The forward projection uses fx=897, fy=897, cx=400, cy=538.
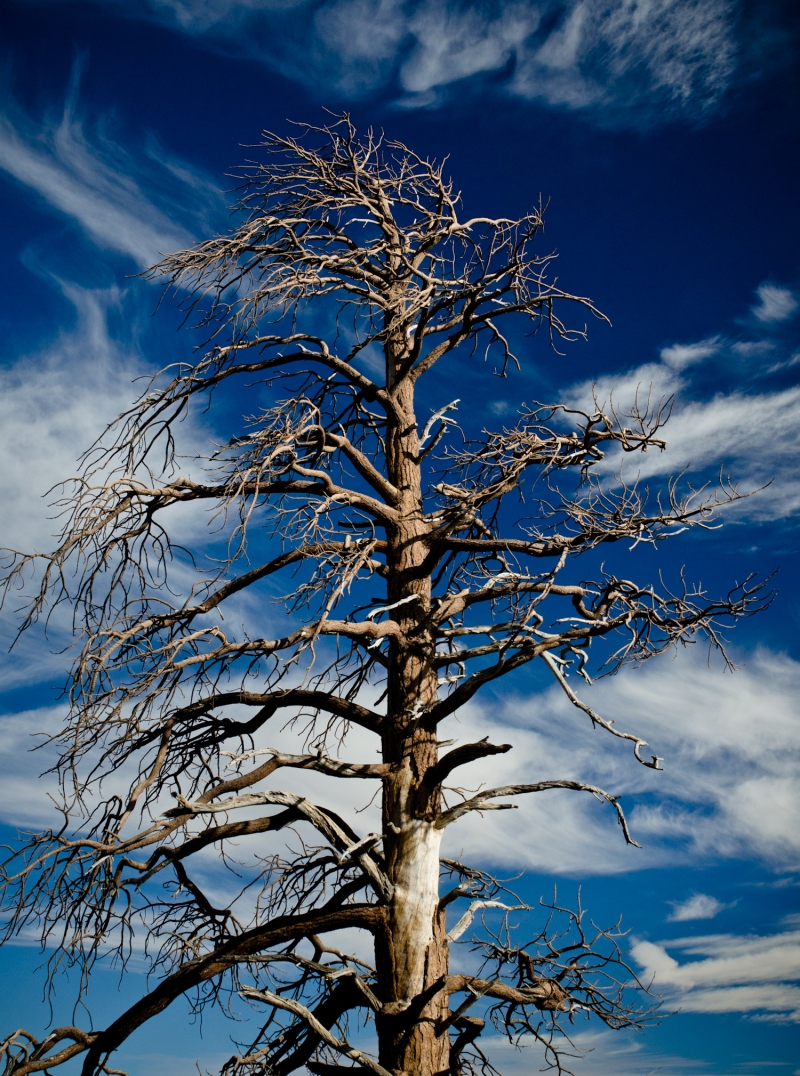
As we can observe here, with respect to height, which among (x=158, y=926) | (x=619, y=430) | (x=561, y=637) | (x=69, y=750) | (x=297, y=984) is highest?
(x=619, y=430)

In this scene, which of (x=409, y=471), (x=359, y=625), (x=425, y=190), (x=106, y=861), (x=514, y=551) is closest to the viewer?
(x=106, y=861)

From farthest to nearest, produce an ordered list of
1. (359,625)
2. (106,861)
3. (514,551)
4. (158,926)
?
(158,926) < (514,551) < (359,625) < (106,861)

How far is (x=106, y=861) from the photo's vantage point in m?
6.04

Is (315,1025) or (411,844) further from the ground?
(411,844)

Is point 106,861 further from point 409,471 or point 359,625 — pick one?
point 409,471

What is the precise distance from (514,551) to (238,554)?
6.91 ft

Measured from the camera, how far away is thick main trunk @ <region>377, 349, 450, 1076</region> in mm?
5812

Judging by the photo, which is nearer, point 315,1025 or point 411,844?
point 315,1025

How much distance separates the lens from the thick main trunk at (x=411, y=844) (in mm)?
5812

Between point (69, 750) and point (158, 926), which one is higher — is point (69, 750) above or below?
above

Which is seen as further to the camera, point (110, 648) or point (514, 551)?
point (514, 551)

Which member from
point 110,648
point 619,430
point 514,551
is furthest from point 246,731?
point 619,430

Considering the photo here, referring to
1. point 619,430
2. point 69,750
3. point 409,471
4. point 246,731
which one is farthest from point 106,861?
point 619,430

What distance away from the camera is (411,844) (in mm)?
6305
